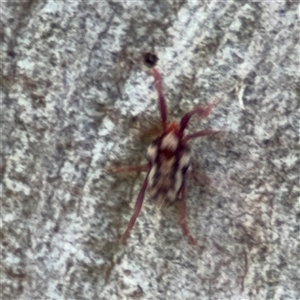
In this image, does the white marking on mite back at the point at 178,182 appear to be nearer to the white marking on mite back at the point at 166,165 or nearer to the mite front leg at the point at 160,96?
the white marking on mite back at the point at 166,165

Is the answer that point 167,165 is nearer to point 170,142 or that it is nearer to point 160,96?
point 170,142

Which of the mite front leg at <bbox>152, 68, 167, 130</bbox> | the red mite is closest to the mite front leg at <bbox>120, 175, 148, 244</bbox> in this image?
the red mite

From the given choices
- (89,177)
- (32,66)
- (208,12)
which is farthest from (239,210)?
(32,66)

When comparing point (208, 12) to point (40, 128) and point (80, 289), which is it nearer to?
point (40, 128)

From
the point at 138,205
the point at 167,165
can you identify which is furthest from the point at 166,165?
the point at 138,205

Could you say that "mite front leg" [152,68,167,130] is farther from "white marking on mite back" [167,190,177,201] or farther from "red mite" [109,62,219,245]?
"white marking on mite back" [167,190,177,201]

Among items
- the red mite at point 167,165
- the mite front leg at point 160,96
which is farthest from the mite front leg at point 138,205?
the mite front leg at point 160,96
